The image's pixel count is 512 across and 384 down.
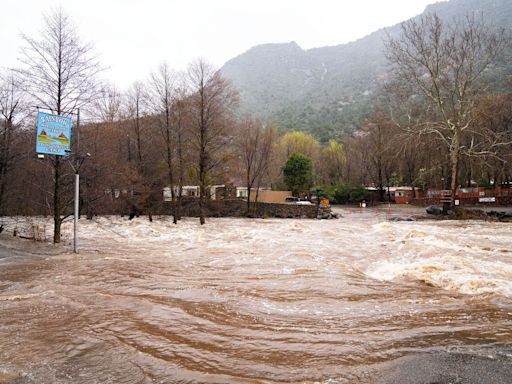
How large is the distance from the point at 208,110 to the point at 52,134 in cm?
1709

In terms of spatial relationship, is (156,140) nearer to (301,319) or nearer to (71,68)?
(71,68)

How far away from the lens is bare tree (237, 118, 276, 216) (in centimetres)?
4147

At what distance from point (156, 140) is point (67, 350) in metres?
29.8

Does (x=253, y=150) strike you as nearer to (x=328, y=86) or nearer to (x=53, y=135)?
(x=53, y=135)

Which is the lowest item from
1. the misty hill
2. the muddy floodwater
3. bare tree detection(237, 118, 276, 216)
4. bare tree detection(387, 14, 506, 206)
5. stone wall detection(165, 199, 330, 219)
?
the muddy floodwater

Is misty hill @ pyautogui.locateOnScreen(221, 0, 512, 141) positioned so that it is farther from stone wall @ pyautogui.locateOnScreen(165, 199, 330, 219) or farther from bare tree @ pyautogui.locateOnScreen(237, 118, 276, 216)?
stone wall @ pyautogui.locateOnScreen(165, 199, 330, 219)

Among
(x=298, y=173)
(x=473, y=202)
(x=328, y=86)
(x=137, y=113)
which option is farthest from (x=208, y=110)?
(x=328, y=86)

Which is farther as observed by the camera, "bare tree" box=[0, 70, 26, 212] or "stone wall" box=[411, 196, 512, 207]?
"stone wall" box=[411, 196, 512, 207]

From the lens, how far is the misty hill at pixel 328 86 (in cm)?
10312

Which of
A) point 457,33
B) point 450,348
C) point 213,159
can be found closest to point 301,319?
point 450,348

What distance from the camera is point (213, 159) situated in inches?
1264

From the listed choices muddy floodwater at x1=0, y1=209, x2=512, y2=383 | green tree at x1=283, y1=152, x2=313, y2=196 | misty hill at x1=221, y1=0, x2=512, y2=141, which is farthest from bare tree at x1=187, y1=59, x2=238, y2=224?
misty hill at x1=221, y1=0, x2=512, y2=141

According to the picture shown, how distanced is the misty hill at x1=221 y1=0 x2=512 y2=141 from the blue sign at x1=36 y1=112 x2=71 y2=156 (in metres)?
68.2

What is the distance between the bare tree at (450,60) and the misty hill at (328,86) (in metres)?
46.3
